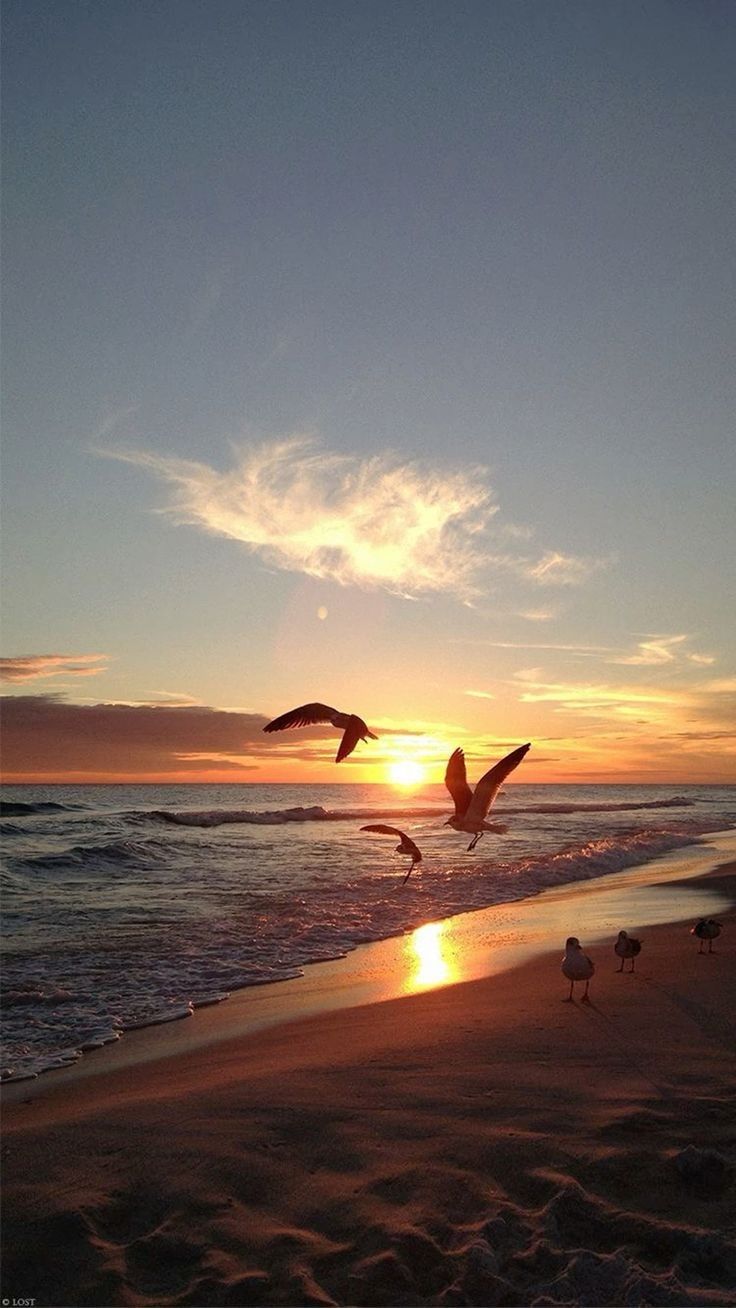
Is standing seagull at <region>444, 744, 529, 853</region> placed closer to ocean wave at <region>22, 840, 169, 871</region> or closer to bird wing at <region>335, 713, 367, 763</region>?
bird wing at <region>335, 713, 367, 763</region>

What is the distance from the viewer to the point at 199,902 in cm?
1725

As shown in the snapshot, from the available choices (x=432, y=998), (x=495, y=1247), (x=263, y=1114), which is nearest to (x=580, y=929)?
(x=432, y=998)

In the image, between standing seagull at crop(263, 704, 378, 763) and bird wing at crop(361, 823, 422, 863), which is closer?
standing seagull at crop(263, 704, 378, 763)

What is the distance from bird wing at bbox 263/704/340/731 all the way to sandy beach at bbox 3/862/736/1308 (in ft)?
8.64

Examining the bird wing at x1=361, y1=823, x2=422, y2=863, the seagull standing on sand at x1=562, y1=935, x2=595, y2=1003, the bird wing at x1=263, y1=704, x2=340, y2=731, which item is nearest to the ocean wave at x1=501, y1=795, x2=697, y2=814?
the seagull standing on sand at x1=562, y1=935, x2=595, y2=1003

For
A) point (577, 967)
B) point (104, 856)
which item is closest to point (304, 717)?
point (577, 967)

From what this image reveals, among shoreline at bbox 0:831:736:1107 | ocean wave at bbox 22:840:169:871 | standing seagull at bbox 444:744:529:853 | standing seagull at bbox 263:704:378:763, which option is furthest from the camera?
ocean wave at bbox 22:840:169:871

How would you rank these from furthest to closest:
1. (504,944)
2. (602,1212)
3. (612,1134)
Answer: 1. (504,944)
2. (612,1134)
3. (602,1212)

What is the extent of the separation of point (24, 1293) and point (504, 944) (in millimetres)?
10163

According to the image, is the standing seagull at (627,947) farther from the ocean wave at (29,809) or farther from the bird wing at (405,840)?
the ocean wave at (29,809)

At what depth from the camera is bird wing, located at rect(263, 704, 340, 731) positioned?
511cm

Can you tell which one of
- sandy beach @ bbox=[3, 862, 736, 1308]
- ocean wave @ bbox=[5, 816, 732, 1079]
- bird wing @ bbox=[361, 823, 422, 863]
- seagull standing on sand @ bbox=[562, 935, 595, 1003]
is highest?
bird wing @ bbox=[361, 823, 422, 863]

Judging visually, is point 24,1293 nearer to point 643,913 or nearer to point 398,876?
point 643,913

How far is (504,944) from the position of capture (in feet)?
44.0
